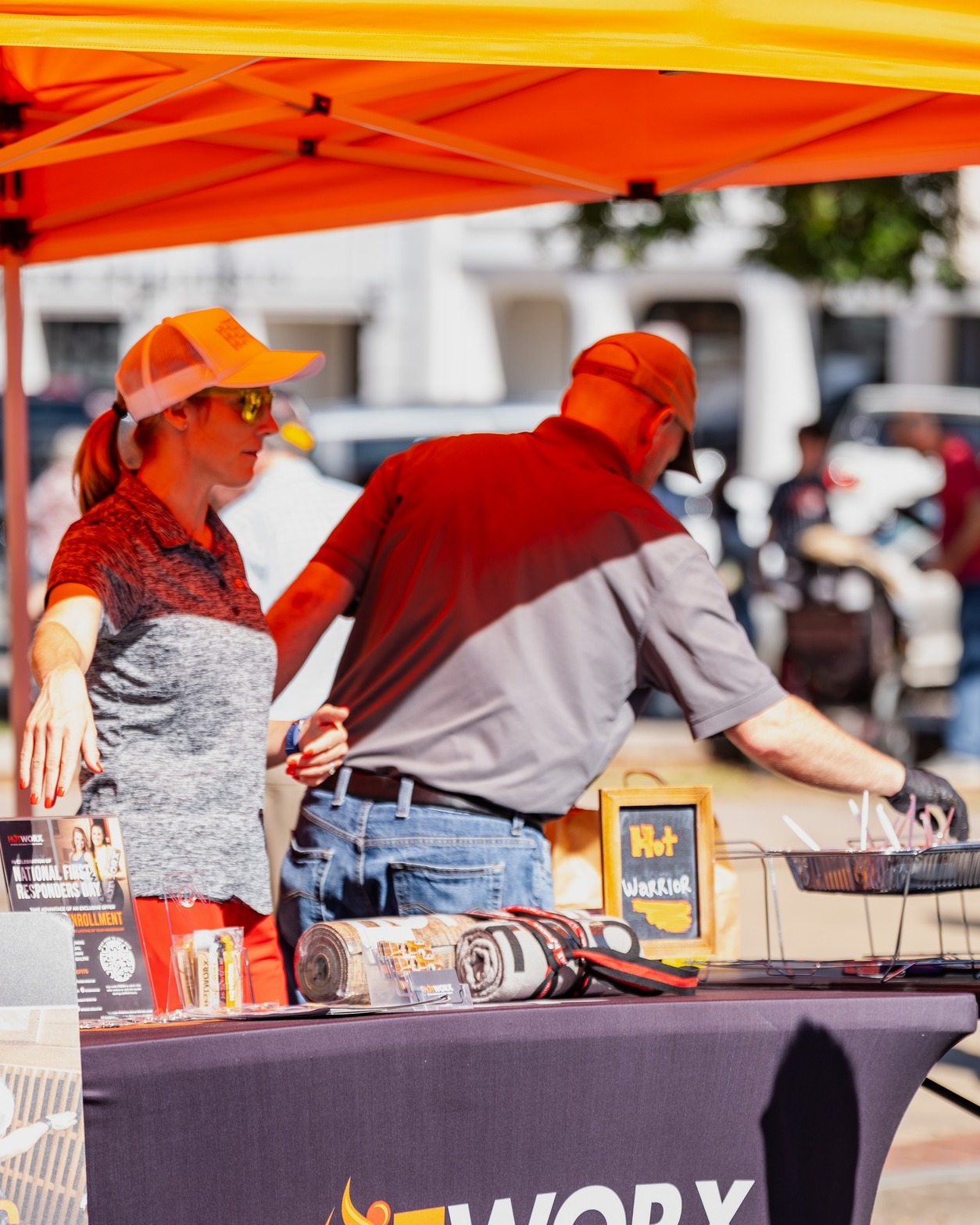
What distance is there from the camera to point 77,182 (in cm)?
438

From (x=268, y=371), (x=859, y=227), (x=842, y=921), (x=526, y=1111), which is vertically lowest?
(x=842, y=921)

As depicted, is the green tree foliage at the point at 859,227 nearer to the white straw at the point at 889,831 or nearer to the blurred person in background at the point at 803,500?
the blurred person in background at the point at 803,500

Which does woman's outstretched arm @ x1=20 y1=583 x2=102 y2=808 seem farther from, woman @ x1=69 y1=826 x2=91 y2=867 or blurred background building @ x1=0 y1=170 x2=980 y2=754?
blurred background building @ x1=0 y1=170 x2=980 y2=754

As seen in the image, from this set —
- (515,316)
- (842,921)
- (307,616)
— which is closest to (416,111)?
(307,616)

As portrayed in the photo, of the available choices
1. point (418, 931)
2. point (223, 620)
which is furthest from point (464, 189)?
point (418, 931)

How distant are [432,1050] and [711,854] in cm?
74

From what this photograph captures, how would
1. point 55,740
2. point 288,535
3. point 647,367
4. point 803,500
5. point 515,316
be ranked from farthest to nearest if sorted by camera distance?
point 515,316, point 803,500, point 288,535, point 647,367, point 55,740

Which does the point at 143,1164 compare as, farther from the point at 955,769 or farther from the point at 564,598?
the point at 955,769

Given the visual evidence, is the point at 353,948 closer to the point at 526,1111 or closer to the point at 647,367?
the point at 526,1111

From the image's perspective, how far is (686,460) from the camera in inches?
140

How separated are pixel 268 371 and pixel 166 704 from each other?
0.55 metres

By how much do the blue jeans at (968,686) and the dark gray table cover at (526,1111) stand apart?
7.49m

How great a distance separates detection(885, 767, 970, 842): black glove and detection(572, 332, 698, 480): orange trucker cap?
0.78 metres

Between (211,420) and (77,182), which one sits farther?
(77,182)
